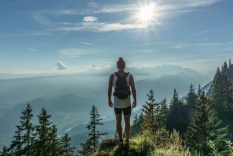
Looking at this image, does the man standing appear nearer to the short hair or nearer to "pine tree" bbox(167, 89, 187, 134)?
the short hair

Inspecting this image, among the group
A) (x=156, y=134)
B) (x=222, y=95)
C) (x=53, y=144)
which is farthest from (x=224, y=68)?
(x=156, y=134)

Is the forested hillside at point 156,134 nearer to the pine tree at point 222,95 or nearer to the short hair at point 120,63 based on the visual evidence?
the pine tree at point 222,95

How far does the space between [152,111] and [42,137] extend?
18.2 metres

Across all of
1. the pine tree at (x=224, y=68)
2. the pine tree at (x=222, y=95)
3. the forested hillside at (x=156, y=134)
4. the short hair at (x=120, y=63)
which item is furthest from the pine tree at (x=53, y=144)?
the pine tree at (x=224, y=68)

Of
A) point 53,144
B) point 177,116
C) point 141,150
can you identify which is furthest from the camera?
point 177,116

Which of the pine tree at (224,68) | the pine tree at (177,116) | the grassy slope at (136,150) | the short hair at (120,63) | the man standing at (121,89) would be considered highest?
the pine tree at (224,68)

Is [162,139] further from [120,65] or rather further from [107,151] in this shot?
[120,65]

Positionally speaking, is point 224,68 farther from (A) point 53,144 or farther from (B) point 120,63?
(B) point 120,63

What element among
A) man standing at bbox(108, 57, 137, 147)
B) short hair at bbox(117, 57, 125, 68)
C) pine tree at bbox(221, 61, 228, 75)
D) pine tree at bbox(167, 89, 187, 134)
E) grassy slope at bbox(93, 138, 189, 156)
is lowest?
pine tree at bbox(167, 89, 187, 134)

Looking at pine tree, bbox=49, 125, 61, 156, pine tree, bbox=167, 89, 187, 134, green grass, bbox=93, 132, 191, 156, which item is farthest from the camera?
pine tree, bbox=167, 89, 187, 134

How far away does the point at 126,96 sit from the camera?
8891 mm

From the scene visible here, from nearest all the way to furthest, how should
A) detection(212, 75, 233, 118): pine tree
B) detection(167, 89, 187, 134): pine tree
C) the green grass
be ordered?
1. the green grass
2. detection(212, 75, 233, 118): pine tree
3. detection(167, 89, 187, 134): pine tree

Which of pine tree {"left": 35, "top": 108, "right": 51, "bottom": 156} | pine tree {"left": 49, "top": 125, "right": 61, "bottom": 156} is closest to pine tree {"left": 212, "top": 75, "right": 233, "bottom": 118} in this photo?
pine tree {"left": 49, "top": 125, "right": 61, "bottom": 156}

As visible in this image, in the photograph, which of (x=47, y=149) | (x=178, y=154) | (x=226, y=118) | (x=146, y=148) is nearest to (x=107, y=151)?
(x=146, y=148)
